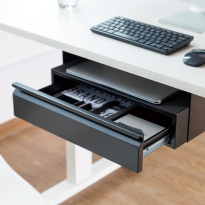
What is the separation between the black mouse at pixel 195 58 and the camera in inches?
32.0

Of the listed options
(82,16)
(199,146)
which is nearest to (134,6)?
(82,16)

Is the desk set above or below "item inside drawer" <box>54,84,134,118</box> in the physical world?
above

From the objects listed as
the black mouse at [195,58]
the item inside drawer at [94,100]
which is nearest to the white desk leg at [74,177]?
the item inside drawer at [94,100]

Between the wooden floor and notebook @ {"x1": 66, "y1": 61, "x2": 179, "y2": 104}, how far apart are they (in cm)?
66

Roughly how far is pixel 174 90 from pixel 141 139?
0.22m

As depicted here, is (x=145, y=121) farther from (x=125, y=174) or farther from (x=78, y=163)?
(x=125, y=174)

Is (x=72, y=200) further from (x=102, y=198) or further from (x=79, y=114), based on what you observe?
(x=79, y=114)

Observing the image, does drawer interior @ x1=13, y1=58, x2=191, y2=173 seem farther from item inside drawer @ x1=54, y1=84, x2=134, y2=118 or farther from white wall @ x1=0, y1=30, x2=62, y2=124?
white wall @ x1=0, y1=30, x2=62, y2=124

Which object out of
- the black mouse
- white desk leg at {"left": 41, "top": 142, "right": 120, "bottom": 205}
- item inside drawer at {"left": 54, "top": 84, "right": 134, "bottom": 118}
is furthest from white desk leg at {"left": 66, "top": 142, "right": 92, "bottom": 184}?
the black mouse

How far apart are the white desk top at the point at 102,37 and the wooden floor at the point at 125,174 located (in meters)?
0.77

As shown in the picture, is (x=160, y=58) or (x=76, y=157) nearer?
(x=160, y=58)

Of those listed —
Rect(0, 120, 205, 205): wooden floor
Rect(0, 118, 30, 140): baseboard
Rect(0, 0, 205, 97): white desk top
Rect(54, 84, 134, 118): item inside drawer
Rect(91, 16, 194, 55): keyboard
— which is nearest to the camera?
Rect(0, 0, 205, 97): white desk top

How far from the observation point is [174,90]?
0.96m

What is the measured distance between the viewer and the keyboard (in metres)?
0.89
